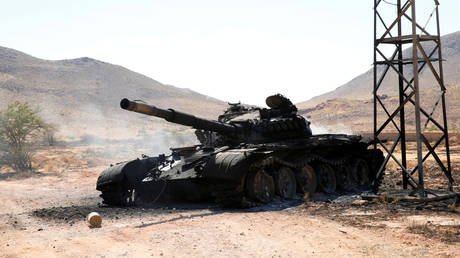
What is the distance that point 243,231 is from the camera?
877 cm

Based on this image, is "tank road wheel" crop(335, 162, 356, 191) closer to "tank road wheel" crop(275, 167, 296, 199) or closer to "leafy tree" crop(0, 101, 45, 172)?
"tank road wheel" crop(275, 167, 296, 199)

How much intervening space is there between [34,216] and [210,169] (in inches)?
167

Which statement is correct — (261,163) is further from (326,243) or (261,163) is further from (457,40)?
(457,40)

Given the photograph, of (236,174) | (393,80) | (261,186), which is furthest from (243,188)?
(393,80)

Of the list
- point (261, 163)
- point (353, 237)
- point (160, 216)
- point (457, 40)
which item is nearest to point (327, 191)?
point (261, 163)

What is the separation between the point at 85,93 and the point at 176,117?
73.4 metres

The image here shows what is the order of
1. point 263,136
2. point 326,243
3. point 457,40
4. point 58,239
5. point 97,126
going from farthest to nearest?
point 457,40
point 97,126
point 263,136
point 58,239
point 326,243

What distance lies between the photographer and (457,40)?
421ft

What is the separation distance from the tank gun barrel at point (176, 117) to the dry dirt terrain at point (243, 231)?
2.08 metres

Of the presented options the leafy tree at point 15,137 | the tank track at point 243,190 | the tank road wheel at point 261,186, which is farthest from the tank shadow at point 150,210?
the leafy tree at point 15,137

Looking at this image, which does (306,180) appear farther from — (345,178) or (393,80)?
(393,80)

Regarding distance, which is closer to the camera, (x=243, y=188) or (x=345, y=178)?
(x=243, y=188)

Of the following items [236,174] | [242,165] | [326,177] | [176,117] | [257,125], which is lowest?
[326,177]

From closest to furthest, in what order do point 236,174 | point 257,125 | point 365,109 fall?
point 236,174 < point 257,125 < point 365,109
